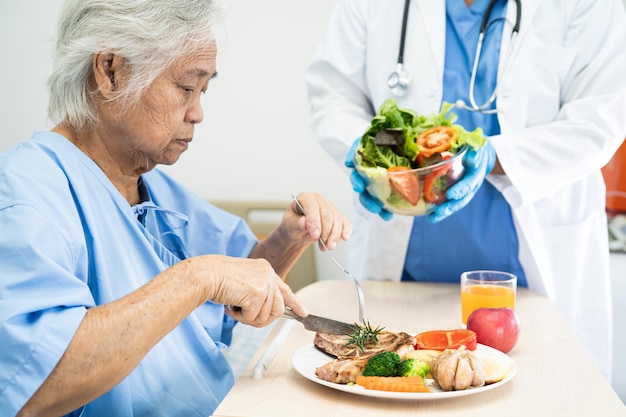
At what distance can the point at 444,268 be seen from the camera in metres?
1.79

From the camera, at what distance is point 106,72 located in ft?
4.05

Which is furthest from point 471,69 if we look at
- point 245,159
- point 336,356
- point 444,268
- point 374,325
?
point 245,159

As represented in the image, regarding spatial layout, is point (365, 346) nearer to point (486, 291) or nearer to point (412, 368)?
point (412, 368)

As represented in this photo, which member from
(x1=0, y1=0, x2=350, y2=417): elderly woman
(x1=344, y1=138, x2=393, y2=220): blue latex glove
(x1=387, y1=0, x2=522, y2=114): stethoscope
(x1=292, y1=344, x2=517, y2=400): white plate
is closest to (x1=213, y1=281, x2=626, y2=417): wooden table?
(x1=292, y1=344, x2=517, y2=400): white plate

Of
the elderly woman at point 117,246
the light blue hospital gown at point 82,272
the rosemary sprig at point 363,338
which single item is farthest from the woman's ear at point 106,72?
the rosemary sprig at point 363,338

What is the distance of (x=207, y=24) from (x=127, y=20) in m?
0.16

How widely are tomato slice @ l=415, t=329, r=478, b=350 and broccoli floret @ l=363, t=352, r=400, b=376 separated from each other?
132 mm

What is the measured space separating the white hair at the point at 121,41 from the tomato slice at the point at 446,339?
2.20 feet

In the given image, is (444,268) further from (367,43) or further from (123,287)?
(123,287)

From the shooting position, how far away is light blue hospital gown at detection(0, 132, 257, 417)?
896 mm

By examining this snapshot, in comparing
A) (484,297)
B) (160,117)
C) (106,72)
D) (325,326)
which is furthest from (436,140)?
(106,72)

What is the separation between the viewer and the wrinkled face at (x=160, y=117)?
127cm

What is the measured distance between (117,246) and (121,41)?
351 millimetres

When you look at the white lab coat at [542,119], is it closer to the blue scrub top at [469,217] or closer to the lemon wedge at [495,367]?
the blue scrub top at [469,217]
